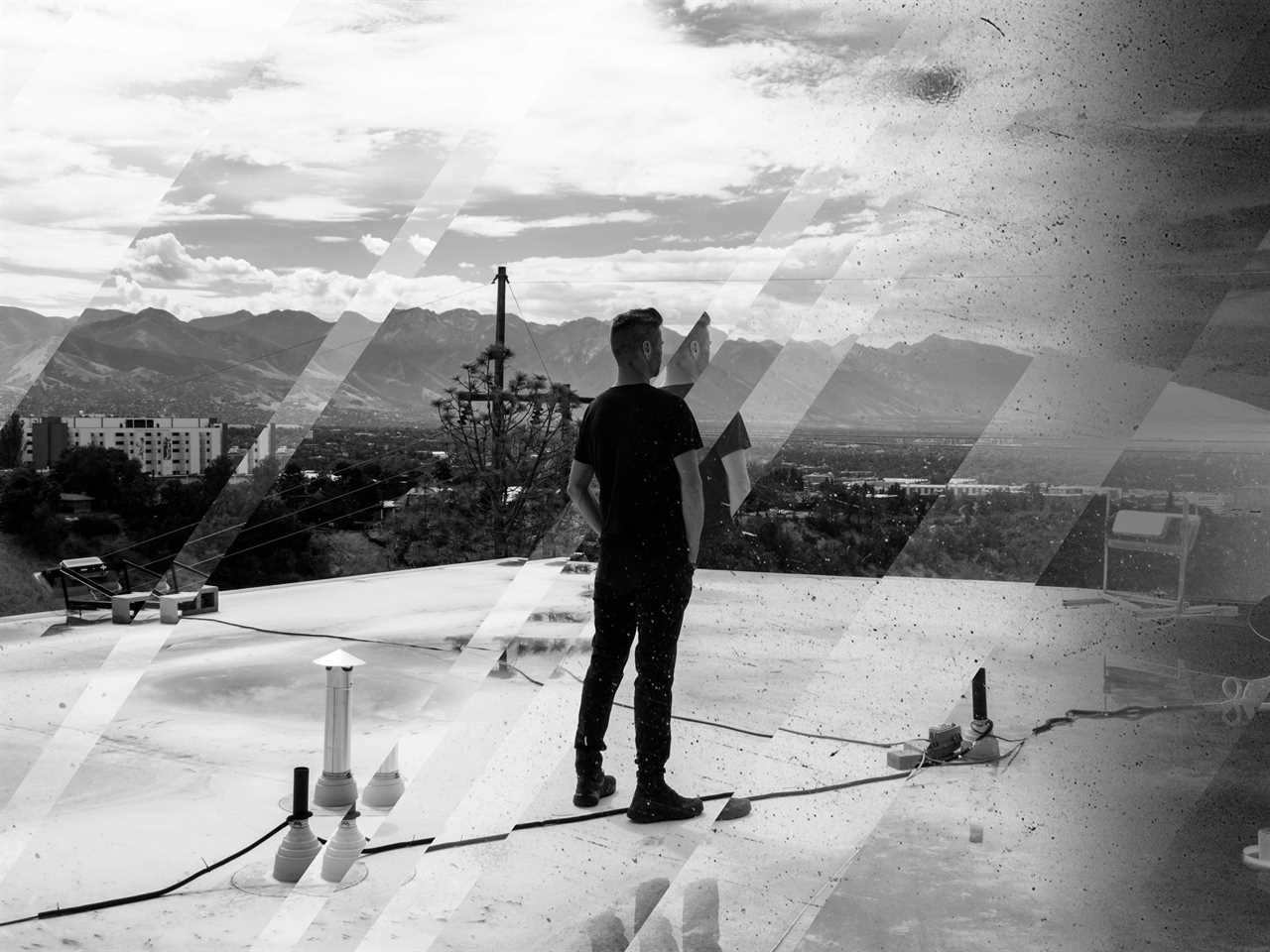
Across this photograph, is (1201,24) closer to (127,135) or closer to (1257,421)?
(1257,421)

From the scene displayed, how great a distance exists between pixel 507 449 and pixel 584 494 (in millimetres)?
5171

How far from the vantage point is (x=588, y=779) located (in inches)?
90.9

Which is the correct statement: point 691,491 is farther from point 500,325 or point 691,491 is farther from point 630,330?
point 500,325

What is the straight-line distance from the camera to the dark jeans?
2.14 meters

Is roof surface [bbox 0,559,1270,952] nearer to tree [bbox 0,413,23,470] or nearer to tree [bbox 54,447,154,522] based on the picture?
tree [bbox 54,447,154,522]

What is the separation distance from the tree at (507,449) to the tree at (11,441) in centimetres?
304

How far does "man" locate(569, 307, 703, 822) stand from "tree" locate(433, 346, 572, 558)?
4.97m

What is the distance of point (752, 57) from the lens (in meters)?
6.16

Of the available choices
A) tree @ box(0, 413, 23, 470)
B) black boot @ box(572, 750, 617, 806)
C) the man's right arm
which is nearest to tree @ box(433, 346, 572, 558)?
tree @ box(0, 413, 23, 470)

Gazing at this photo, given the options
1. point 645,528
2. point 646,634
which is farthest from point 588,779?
point 645,528

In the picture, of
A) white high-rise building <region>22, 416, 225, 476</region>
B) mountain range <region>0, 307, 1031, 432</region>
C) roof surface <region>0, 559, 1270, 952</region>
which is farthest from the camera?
white high-rise building <region>22, 416, 225, 476</region>

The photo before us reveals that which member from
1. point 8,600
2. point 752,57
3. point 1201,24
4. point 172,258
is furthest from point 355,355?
point 1201,24

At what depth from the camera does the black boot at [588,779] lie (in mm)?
2293

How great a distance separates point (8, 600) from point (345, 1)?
4698 millimetres
